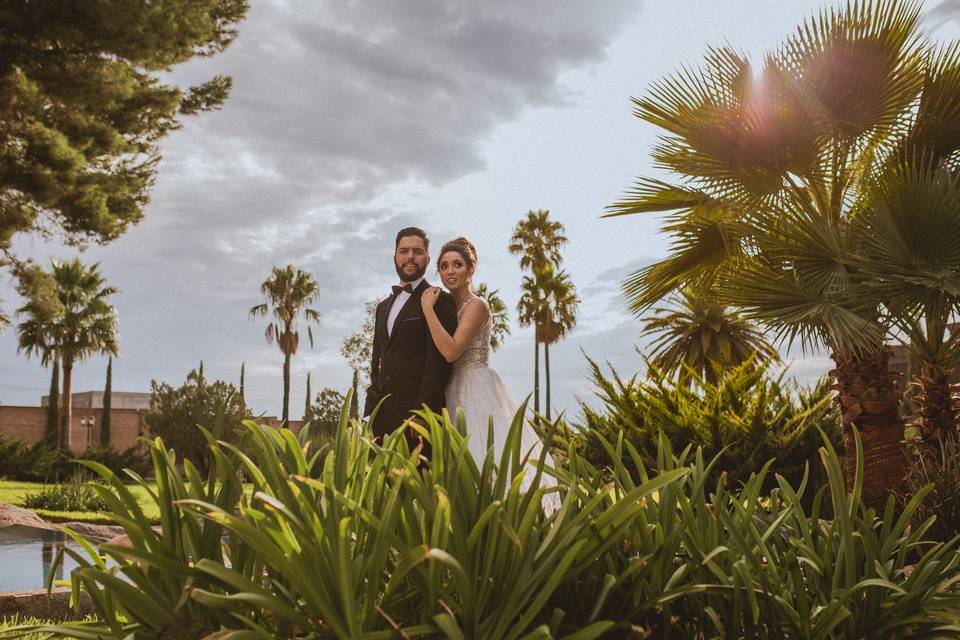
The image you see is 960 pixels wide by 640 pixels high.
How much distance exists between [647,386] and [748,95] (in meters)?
3.61

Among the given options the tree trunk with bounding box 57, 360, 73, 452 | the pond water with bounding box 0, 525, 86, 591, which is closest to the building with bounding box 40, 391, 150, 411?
the tree trunk with bounding box 57, 360, 73, 452

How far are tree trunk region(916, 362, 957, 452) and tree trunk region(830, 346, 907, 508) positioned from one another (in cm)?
28

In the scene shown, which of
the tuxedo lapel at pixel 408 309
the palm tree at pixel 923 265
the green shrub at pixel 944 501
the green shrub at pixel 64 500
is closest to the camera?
the tuxedo lapel at pixel 408 309

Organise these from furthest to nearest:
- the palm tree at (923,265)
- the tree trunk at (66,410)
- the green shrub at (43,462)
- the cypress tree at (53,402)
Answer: the cypress tree at (53,402) < the tree trunk at (66,410) < the green shrub at (43,462) < the palm tree at (923,265)

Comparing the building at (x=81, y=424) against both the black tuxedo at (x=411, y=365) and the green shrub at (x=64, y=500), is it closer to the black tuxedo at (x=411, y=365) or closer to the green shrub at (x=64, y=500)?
the green shrub at (x=64, y=500)

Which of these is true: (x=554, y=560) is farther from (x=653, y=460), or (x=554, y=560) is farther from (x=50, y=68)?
(x=50, y=68)

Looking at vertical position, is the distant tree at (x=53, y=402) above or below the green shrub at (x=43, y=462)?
above

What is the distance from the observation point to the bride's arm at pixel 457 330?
4.38 m

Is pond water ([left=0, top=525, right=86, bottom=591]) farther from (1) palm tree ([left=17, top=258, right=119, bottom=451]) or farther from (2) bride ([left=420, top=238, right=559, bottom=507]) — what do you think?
(1) palm tree ([left=17, top=258, right=119, bottom=451])

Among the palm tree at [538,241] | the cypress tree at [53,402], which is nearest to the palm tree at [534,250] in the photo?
the palm tree at [538,241]

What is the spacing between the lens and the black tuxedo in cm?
450

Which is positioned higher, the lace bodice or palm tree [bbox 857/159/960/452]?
palm tree [bbox 857/159/960/452]

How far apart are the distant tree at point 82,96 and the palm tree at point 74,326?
619 inches

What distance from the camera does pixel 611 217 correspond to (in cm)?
1010
